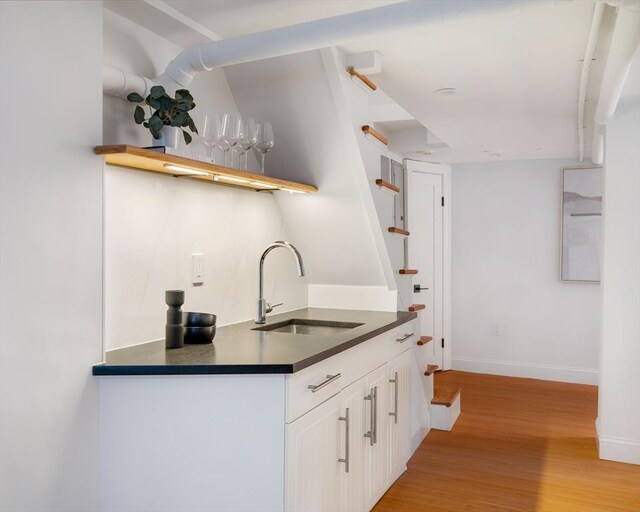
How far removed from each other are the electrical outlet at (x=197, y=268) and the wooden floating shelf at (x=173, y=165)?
13.4 inches

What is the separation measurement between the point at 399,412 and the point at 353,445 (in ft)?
2.35

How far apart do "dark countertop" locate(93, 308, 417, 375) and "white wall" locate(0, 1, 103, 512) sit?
0.15 meters

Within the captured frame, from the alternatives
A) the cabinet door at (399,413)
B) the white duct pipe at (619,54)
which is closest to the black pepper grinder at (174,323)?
the cabinet door at (399,413)

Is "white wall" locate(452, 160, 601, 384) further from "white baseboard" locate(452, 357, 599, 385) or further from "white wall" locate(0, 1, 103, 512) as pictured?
"white wall" locate(0, 1, 103, 512)

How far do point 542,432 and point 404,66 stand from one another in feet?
→ 9.16

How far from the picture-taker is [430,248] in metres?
5.86

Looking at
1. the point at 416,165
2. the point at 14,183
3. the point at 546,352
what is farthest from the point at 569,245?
the point at 14,183

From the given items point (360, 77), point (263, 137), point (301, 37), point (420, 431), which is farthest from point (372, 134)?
point (420, 431)

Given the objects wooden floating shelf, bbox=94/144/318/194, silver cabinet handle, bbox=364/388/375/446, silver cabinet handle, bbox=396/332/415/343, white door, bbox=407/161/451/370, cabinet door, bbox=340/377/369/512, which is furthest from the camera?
white door, bbox=407/161/451/370

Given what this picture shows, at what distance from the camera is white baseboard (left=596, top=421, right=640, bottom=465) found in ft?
11.4

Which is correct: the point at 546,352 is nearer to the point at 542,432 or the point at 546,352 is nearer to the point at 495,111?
the point at 542,432

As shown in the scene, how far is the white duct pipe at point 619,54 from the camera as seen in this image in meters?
1.88

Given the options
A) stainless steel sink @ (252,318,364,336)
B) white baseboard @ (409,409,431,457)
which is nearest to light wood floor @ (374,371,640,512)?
white baseboard @ (409,409,431,457)

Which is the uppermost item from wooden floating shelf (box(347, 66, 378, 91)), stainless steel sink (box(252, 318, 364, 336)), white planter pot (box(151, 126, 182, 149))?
wooden floating shelf (box(347, 66, 378, 91))
